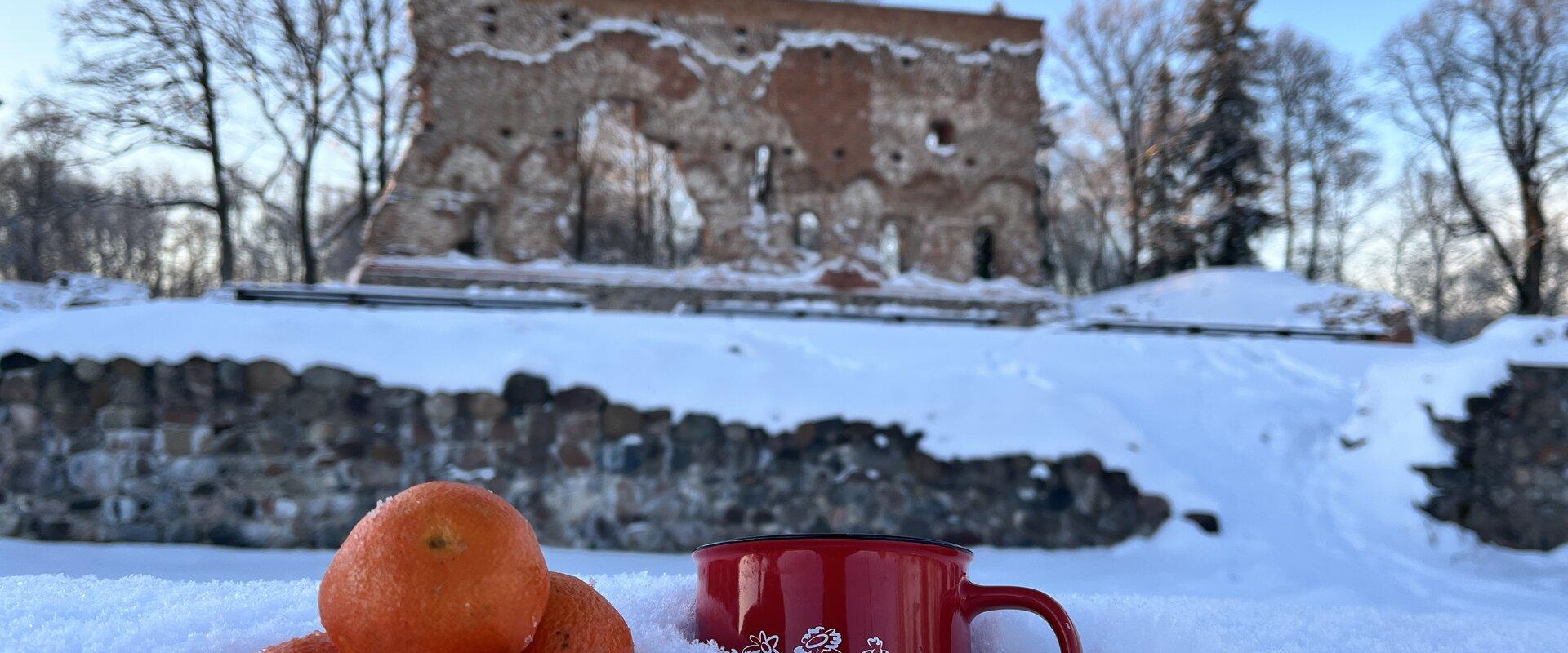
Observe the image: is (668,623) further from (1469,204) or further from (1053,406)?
(1469,204)

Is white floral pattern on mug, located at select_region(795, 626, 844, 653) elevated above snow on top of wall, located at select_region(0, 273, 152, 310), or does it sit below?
below

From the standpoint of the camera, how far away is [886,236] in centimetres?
2430

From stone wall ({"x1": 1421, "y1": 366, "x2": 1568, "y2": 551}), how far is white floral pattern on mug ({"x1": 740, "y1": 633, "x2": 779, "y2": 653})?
236 inches

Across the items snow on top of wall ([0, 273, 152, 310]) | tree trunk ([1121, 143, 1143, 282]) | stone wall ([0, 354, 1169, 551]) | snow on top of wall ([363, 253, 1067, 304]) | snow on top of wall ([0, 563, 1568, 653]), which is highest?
tree trunk ([1121, 143, 1143, 282])

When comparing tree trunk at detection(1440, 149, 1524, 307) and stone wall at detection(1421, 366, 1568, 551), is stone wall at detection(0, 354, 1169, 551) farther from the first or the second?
tree trunk at detection(1440, 149, 1524, 307)

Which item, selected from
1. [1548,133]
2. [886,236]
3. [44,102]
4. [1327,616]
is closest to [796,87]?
[886,236]

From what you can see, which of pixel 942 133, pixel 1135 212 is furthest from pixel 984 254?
pixel 1135 212

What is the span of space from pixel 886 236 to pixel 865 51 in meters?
8.04

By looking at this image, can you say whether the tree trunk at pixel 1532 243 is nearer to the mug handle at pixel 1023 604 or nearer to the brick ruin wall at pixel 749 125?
the brick ruin wall at pixel 749 125

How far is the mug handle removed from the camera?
94 cm

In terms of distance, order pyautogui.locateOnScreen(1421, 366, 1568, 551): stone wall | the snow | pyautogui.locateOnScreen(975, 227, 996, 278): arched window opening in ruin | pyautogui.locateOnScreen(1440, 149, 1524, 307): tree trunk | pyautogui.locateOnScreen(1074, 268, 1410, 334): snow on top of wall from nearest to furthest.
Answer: the snow < pyautogui.locateOnScreen(1421, 366, 1568, 551): stone wall < pyautogui.locateOnScreen(1074, 268, 1410, 334): snow on top of wall < pyautogui.locateOnScreen(975, 227, 996, 278): arched window opening in ruin < pyautogui.locateOnScreen(1440, 149, 1524, 307): tree trunk

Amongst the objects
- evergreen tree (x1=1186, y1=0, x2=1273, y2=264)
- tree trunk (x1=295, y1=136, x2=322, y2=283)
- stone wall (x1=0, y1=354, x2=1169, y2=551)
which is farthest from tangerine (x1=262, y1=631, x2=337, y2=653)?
evergreen tree (x1=1186, y1=0, x2=1273, y2=264)

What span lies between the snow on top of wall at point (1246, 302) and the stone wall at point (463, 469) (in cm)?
836

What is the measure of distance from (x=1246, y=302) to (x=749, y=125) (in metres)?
8.71
